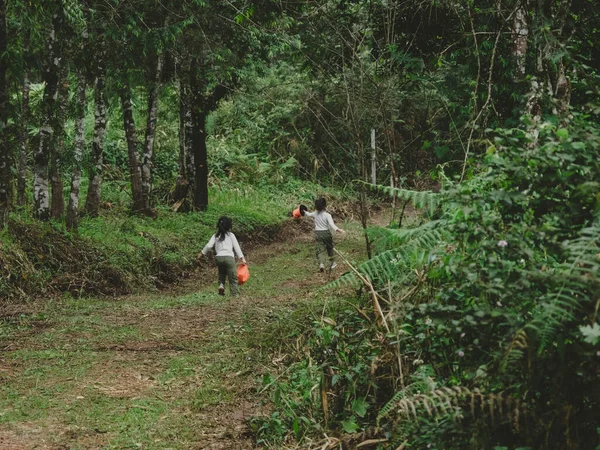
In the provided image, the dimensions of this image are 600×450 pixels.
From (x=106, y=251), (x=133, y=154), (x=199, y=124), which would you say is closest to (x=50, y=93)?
(x=106, y=251)

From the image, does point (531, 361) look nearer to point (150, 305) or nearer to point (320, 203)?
point (150, 305)

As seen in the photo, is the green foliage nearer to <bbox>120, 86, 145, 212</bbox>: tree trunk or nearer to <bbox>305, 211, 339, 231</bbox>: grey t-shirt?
<bbox>305, 211, 339, 231</bbox>: grey t-shirt

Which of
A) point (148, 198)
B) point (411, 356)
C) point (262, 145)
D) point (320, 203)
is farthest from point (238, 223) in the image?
point (411, 356)

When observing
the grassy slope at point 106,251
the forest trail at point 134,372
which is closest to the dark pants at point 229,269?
the forest trail at point 134,372

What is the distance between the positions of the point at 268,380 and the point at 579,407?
330cm

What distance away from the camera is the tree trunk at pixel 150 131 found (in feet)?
56.6

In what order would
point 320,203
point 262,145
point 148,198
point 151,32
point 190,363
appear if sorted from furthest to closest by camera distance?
point 262,145 → point 148,198 → point 320,203 → point 151,32 → point 190,363

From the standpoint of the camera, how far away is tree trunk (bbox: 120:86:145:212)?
17.1 m

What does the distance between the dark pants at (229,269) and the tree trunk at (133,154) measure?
575 cm

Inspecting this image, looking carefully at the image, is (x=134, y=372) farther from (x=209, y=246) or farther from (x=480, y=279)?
(x=209, y=246)

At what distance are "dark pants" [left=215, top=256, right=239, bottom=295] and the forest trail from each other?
834 millimetres

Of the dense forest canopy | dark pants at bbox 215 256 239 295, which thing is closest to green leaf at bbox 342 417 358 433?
the dense forest canopy

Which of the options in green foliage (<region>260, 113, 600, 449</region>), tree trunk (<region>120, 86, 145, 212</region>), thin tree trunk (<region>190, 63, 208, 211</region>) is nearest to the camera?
green foliage (<region>260, 113, 600, 449</region>)

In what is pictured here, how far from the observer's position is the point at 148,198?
61.0 feet
